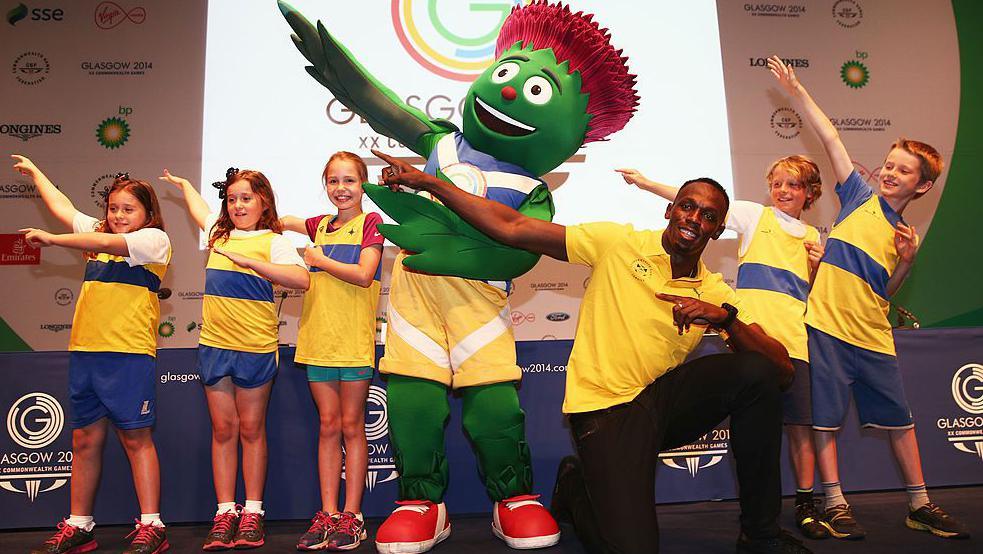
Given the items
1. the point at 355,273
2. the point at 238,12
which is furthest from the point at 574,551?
the point at 238,12

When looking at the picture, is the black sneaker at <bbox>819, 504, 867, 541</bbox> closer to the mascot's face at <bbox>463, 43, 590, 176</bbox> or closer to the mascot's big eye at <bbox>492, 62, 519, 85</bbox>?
the mascot's face at <bbox>463, 43, 590, 176</bbox>

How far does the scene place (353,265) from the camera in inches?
103

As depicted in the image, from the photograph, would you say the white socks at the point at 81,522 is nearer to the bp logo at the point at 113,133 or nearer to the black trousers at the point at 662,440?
the black trousers at the point at 662,440

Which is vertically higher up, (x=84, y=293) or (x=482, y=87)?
(x=482, y=87)

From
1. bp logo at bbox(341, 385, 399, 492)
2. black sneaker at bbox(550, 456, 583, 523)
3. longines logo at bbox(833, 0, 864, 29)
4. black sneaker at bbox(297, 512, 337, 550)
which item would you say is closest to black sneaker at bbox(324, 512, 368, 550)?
black sneaker at bbox(297, 512, 337, 550)

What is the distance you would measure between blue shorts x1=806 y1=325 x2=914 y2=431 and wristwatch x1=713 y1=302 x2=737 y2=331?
0.79 meters

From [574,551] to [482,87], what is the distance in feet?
5.20

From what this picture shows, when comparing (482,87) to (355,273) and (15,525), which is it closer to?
(355,273)

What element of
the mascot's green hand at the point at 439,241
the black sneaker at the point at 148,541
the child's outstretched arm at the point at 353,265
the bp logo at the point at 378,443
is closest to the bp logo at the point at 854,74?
the mascot's green hand at the point at 439,241

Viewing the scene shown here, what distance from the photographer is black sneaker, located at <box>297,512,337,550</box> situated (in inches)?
96.0

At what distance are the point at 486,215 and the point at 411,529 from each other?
3.37ft

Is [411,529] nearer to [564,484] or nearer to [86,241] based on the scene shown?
[564,484]

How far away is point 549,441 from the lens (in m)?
3.00

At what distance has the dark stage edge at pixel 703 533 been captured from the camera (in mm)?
2361
